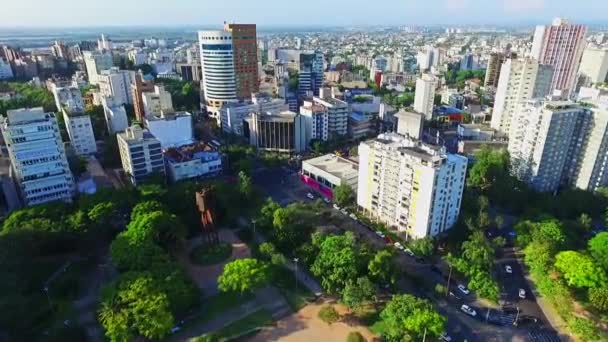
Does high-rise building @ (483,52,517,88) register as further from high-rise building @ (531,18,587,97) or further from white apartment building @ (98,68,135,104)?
→ white apartment building @ (98,68,135,104)

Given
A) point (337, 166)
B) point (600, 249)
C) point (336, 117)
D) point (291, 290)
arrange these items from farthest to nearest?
1. point (336, 117)
2. point (337, 166)
3. point (600, 249)
4. point (291, 290)

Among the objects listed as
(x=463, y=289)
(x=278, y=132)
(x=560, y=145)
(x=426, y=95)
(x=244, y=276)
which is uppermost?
(x=560, y=145)

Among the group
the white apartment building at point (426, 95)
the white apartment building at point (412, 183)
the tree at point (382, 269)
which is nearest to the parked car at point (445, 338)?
the tree at point (382, 269)

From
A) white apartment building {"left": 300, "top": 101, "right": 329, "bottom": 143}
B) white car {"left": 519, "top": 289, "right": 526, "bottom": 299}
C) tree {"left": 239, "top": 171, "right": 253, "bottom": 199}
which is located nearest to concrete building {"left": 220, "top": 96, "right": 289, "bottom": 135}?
white apartment building {"left": 300, "top": 101, "right": 329, "bottom": 143}

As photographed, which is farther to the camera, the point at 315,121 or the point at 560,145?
the point at 315,121

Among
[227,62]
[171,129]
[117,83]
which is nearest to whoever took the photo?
[171,129]

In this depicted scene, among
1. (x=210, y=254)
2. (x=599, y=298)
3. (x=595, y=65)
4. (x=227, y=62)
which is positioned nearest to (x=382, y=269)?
(x=599, y=298)

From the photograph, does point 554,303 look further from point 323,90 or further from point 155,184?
point 323,90

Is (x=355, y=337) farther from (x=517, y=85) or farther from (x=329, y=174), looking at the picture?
(x=517, y=85)

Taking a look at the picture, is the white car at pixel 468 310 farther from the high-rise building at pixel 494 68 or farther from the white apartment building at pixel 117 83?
the high-rise building at pixel 494 68
